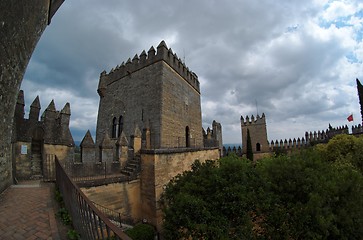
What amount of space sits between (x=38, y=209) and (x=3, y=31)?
14.3 feet

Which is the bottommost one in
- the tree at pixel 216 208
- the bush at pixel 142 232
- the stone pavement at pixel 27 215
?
the bush at pixel 142 232

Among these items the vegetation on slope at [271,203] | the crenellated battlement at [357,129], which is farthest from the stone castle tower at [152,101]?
the crenellated battlement at [357,129]

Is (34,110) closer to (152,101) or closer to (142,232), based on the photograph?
(152,101)

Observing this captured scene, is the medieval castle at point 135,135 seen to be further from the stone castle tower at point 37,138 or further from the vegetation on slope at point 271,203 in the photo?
the vegetation on slope at point 271,203

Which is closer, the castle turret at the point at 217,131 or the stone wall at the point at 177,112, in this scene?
the stone wall at the point at 177,112

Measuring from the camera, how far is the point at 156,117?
47.4 ft

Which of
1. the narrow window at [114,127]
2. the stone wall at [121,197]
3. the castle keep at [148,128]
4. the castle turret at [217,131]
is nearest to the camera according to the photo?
the stone wall at [121,197]

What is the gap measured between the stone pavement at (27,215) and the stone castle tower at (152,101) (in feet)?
23.1

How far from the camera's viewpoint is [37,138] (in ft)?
31.9

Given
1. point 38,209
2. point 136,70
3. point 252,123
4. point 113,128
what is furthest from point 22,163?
point 252,123

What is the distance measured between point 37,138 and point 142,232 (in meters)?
7.27

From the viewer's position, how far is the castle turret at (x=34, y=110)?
946cm

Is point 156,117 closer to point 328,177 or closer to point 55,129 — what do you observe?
point 55,129

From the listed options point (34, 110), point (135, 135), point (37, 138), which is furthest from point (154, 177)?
point (34, 110)
